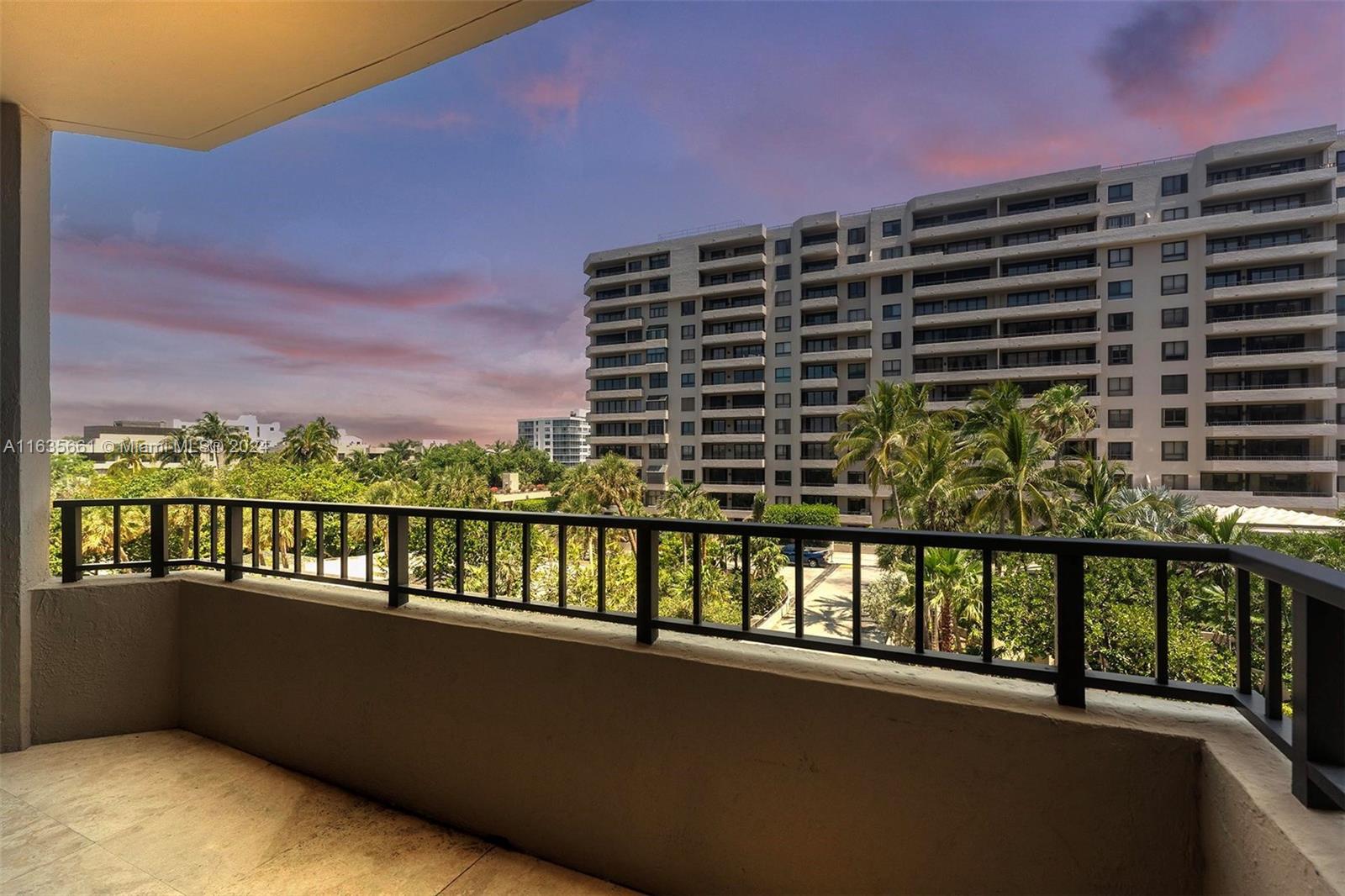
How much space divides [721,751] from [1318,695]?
1324 millimetres

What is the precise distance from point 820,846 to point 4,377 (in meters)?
4.09

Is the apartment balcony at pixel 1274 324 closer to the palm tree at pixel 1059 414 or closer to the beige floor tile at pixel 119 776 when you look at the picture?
the palm tree at pixel 1059 414

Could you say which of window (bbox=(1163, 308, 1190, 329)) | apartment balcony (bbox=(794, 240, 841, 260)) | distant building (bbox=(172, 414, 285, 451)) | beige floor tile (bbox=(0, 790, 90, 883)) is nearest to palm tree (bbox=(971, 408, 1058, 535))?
beige floor tile (bbox=(0, 790, 90, 883))

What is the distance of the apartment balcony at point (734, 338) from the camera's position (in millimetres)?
36688

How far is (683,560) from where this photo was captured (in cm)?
1689

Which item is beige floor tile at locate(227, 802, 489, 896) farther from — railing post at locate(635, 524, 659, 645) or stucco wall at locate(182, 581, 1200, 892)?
railing post at locate(635, 524, 659, 645)

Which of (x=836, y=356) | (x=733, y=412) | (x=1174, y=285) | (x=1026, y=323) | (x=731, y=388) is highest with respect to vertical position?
(x=1174, y=285)

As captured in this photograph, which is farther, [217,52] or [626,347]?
[626,347]

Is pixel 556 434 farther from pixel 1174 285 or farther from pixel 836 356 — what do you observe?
pixel 1174 285

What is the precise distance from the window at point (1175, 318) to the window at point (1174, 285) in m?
0.91

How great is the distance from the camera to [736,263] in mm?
36656

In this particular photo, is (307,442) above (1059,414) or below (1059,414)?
below

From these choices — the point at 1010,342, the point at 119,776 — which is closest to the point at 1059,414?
the point at 1010,342

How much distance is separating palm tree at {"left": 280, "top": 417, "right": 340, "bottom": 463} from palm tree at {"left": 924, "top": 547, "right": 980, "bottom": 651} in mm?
37488
